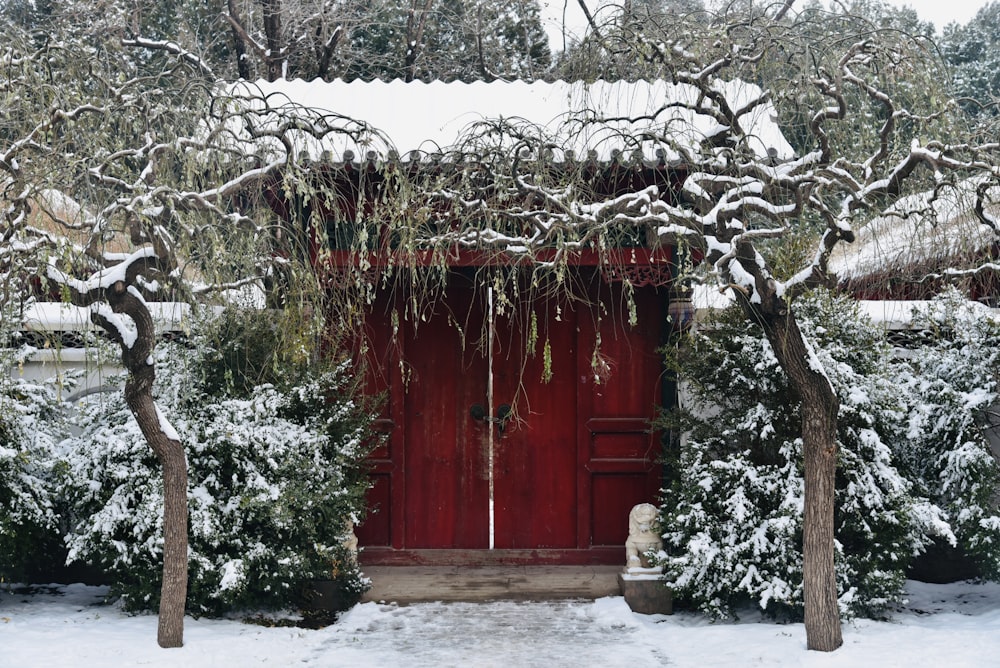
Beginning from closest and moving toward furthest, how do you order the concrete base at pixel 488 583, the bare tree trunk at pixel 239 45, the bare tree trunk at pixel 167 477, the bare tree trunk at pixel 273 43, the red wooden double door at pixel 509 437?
the bare tree trunk at pixel 167 477
the concrete base at pixel 488 583
the red wooden double door at pixel 509 437
the bare tree trunk at pixel 239 45
the bare tree trunk at pixel 273 43

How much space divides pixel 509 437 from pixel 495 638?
193 centimetres

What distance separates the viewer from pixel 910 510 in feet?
18.7

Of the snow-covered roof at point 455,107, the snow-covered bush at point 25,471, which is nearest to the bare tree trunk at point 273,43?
the snow-covered roof at point 455,107

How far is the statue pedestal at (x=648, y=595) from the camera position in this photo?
6172 mm

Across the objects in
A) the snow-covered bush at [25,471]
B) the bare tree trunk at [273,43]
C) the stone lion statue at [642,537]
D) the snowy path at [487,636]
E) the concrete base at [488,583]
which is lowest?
the snowy path at [487,636]

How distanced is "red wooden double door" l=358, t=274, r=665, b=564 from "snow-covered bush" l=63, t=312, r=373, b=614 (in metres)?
1.03

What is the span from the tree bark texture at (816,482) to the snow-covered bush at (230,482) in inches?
109

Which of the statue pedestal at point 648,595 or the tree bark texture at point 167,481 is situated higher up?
the tree bark texture at point 167,481

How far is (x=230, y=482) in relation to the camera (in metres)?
5.92

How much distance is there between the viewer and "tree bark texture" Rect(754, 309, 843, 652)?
5.02 meters

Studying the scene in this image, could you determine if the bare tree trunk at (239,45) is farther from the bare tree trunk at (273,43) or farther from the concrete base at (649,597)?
the concrete base at (649,597)

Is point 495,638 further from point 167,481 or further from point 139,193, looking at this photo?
point 139,193

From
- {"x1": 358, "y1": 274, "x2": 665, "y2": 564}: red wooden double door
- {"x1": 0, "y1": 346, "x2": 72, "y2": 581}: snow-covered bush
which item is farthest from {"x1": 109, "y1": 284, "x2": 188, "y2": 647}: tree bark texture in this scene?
{"x1": 358, "y1": 274, "x2": 665, "y2": 564}: red wooden double door

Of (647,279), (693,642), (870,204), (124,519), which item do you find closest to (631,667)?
(693,642)
